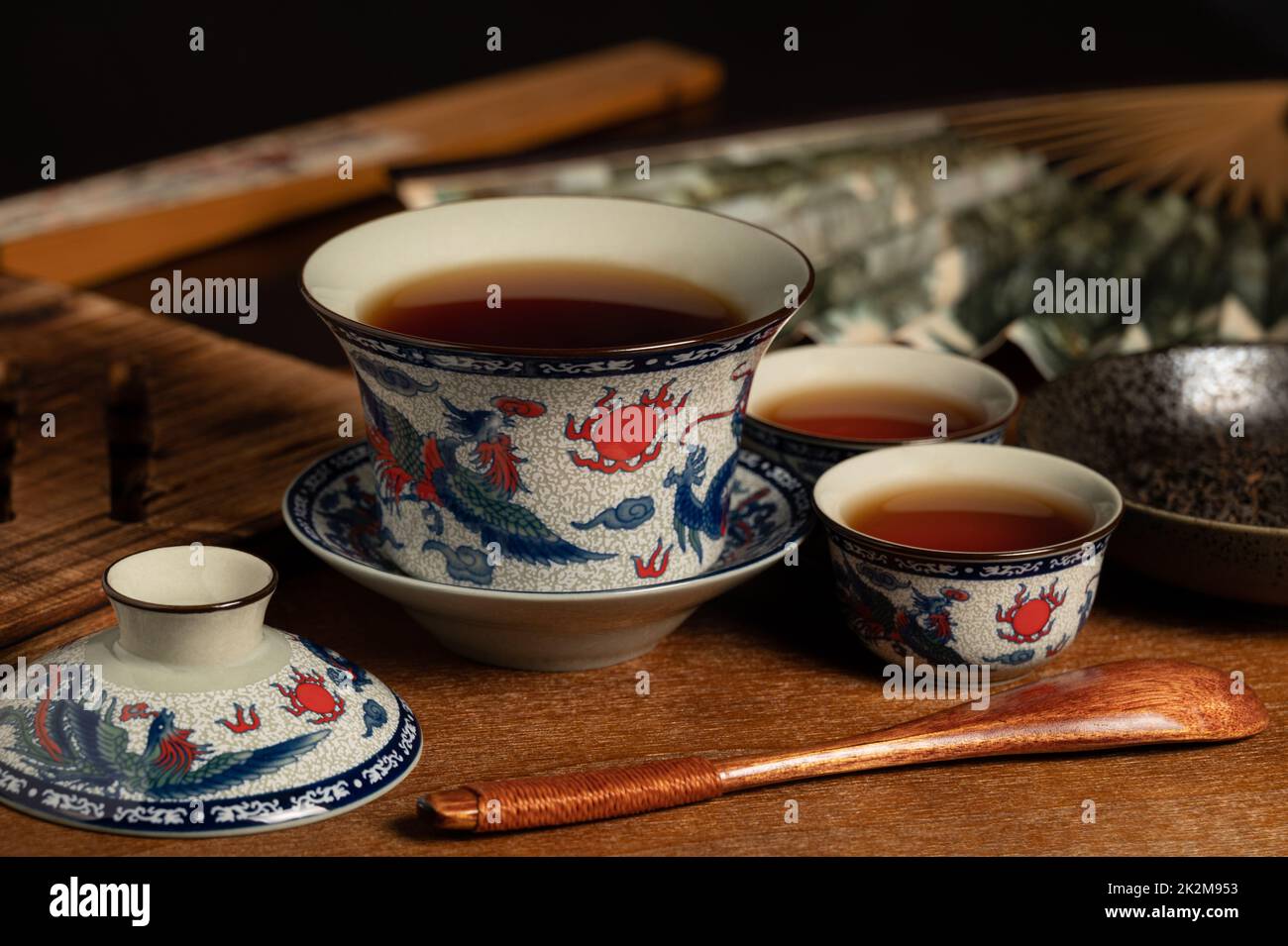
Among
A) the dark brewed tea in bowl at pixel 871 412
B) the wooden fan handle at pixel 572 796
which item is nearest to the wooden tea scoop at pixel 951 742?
the wooden fan handle at pixel 572 796

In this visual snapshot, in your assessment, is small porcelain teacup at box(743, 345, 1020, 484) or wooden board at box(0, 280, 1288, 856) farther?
small porcelain teacup at box(743, 345, 1020, 484)

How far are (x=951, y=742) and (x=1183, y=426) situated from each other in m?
0.41

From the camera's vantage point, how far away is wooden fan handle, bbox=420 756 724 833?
72cm

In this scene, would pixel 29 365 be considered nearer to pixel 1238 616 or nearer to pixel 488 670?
pixel 488 670

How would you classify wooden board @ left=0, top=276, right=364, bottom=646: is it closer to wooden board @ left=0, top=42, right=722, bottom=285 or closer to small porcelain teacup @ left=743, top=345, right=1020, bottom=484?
wooden board @ left=0, top=42, right=722, bottom=285

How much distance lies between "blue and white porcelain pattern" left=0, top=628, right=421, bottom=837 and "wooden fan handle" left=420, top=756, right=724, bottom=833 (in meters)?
0.05

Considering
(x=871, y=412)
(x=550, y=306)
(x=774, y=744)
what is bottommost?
(x=774, y=744)

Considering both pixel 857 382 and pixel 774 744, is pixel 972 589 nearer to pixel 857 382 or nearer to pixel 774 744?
pixel 774 744

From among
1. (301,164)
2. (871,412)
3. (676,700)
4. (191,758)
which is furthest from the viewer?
(301,164)

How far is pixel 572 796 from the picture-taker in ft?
2.42

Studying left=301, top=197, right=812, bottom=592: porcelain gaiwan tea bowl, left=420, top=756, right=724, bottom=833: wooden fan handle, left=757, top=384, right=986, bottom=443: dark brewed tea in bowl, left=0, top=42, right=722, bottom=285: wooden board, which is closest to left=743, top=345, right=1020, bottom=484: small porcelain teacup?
left=757, top=384, right=986, bottom=443: dark brewed tea in bowl

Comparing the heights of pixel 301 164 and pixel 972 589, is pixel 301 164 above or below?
above

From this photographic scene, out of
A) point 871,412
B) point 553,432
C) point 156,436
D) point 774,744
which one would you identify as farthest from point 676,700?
point 156,436

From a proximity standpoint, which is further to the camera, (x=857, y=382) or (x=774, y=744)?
(x=857, y=382)
